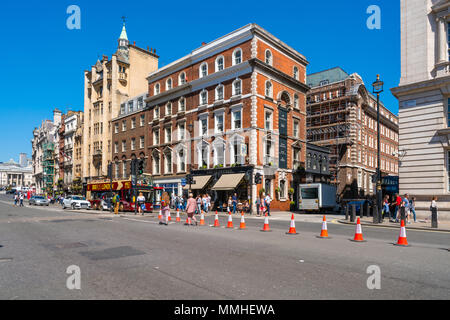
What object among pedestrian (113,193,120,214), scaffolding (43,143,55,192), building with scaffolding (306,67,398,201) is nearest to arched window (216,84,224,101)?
pedestrian (113,193,120,214)

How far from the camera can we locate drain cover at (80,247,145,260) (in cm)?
802

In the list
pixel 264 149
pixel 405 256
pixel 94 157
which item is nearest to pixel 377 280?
pixel 405 256

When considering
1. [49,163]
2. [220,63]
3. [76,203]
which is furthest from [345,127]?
[49,163]

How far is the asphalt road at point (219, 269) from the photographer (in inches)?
204

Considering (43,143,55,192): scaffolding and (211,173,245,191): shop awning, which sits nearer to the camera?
(211,173,245,191): shop awning

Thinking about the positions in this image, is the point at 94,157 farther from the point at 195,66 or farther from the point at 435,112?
the point at 435,112

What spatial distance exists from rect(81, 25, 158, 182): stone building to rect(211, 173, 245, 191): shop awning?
84.0 ft

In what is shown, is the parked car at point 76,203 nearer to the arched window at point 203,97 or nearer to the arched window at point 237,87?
the arched window at point 203,97

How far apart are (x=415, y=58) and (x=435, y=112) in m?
3.92

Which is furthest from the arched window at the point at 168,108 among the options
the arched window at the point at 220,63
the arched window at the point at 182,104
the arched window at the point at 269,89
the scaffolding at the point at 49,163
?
the scaffolding at the point at 49,163

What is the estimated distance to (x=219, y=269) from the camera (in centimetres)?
668

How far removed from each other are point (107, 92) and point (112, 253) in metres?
48.8

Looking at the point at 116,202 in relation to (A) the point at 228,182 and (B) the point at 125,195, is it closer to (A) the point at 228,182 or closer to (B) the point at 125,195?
(B) the point at 125,195

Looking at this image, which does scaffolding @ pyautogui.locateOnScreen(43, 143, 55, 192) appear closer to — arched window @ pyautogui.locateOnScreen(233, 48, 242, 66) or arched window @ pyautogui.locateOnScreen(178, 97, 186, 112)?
arched window @ pyautogui.locateOnScreen(178, 97, 186, 112)
